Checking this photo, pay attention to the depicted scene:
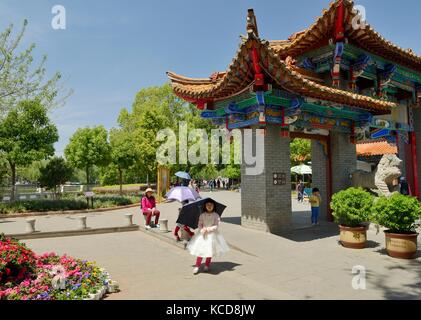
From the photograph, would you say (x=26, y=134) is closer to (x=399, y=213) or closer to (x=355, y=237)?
(x=355, y=237)

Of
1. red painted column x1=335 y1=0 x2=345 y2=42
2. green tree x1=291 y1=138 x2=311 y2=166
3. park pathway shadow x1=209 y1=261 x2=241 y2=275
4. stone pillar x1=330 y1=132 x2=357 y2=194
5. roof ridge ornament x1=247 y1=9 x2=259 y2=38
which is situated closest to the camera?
park pathway shadow x1=209 y1=261 x2=241 y2=275

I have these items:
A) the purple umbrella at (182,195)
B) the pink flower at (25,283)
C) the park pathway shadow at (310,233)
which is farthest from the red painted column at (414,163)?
the pink flower at (25,283)

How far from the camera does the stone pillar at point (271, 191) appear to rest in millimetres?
9984

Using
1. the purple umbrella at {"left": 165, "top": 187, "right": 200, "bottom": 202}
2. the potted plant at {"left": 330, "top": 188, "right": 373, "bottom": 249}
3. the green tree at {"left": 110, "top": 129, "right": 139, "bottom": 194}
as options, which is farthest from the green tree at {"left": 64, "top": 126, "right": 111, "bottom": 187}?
the potted plant at {"left": 330, "top": 188, "right": 373, "bottom": 249}

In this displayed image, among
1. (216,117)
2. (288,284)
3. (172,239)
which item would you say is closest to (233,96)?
(216,117)

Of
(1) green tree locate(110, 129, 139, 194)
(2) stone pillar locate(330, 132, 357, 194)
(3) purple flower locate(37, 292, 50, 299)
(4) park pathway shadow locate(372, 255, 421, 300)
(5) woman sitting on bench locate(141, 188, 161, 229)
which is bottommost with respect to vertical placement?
(4) park pathway shadow locate(372, 255, 421, 300)

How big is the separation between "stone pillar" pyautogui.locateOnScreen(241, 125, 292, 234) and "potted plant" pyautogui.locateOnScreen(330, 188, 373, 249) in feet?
6.13

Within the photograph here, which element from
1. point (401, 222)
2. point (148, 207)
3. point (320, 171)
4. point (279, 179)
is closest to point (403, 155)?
point (320, 171)

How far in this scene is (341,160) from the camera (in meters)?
12.0

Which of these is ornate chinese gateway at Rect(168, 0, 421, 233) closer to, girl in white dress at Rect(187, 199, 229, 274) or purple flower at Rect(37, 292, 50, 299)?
girl in white dress at Rect(187, 199, 229, 274)

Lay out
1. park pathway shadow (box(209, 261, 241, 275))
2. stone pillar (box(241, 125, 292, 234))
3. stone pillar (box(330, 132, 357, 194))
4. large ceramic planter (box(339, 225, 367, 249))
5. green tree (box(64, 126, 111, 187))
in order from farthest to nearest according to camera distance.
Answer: green tree (box(64, 126, 111, 187)) → stone pillar (box(330, 132, 357, 194)) → stone pillar (box(241, 125, 292, 234)) → large ceramic planter (box(339, 225, 367, 249)) → park pathway shadow (box(209, 261, 241, 275))

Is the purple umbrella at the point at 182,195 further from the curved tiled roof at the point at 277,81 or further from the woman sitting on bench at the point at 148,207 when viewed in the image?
the curved tiled roof at the point at 277,81

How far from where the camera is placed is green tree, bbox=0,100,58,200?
17.5 m
